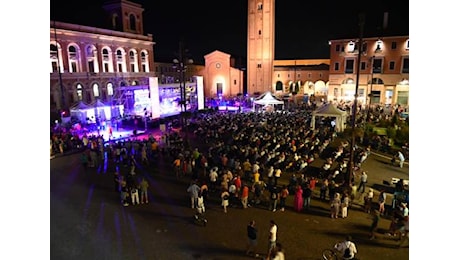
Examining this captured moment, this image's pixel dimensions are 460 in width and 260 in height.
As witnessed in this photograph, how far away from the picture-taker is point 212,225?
395 inches

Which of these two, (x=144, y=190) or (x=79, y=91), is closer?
(x=144, y=190)

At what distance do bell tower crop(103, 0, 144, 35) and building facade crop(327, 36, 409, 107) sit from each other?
3157cm

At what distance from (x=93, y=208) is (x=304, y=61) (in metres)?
62.1

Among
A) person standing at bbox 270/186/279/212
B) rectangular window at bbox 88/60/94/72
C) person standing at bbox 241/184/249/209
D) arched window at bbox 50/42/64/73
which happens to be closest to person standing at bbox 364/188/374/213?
person standing at bbox 270/186/279/212

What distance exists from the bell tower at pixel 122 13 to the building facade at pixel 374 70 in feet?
104

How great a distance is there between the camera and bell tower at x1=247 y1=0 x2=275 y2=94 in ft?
168

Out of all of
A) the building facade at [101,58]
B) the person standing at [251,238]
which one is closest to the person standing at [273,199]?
the person standing at [251,238]

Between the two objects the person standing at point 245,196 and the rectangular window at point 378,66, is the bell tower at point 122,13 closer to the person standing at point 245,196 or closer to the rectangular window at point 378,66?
the rectangular window at point 378,66

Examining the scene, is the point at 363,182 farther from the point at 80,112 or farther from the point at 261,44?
the point at 261,44

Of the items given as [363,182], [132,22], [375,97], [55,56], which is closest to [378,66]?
[375,97]

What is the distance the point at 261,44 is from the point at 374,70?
1943cm

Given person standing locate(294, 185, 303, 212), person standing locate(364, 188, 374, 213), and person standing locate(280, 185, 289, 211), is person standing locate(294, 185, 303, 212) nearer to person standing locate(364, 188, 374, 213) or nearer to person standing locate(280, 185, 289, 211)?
person standing locate(280, 185, 289, 211)

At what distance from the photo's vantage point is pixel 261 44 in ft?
172

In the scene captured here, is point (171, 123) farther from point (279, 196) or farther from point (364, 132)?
point (279, 196)
